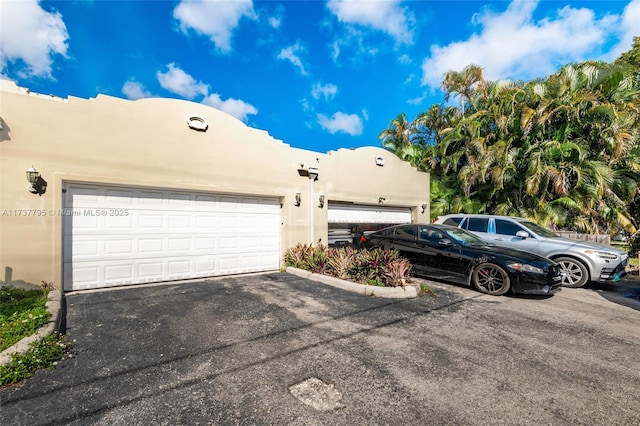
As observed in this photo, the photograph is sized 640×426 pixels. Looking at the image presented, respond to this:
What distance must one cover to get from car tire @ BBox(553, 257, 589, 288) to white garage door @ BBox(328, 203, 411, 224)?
5.22 metres

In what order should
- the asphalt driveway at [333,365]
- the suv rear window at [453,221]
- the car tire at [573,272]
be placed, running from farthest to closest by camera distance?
the suv rear window at [453,221] < the car tire at [573,272] < the asphalt driveway at [333,365]

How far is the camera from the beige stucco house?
532 cm

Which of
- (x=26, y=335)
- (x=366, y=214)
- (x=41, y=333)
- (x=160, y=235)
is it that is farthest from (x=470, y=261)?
(x=26, y=335)

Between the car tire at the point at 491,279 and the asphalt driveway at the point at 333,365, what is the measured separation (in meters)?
0.80

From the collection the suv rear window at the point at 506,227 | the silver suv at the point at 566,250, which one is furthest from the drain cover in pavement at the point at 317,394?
the suv rear window at the point at 506,227

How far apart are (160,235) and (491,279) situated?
7.36 metres

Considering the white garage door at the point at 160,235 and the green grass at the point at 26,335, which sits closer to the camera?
the green grass at the point at 26,335

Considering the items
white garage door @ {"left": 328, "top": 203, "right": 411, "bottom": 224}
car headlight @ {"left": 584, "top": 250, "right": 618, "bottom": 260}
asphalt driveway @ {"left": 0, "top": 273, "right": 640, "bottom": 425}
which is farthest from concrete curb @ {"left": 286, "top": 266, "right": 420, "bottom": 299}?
car headlight @ {"left": 584, "top": 250, "right": 618, "bottom": 260}

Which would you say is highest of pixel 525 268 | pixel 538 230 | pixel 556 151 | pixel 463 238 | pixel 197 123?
pixel 556 151

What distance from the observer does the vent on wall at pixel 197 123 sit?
697 cm

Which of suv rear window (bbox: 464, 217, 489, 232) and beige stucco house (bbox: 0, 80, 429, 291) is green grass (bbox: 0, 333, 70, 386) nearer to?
beige stucco house (bbox: 0, 80, 429, 291)

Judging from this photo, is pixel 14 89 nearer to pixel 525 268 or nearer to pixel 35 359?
pixel 35 359

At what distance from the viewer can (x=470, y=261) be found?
6.52m

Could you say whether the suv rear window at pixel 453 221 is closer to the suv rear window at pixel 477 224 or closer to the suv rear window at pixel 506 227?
the suv rear window at pixel 477 224
